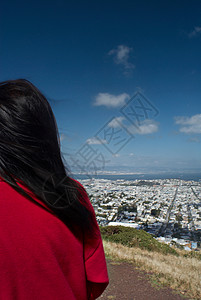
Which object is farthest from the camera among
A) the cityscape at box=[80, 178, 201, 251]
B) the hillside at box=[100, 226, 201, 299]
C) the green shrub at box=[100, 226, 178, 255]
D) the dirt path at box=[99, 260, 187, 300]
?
the cityscape at box=[80, 178, 201, 251]

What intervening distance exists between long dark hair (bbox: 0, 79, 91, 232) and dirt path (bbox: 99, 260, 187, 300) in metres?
3.94

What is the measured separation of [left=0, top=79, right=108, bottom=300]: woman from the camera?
602mm

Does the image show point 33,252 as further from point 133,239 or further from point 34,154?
point 133,239

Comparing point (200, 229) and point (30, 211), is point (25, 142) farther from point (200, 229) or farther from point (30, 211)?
point (200, 229)

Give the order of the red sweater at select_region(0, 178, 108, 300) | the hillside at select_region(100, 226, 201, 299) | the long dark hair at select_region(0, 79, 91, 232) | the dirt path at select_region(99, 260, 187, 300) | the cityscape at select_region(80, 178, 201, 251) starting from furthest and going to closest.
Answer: the cityscape at select_region(80, 178, 201, 251)
the hillside at select_region(100, 226, 201, 299)
the dirt path at select_region(99, 260, 187, 300)
the long dark hair at select_region(0, 79, 91, 232)
the red sweater at select_region(0, 178, 108, 300)

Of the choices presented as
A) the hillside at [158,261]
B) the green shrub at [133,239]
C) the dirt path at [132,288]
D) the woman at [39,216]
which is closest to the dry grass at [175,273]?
the hillside at [158,261]

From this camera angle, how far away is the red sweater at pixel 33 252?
23.1 inches

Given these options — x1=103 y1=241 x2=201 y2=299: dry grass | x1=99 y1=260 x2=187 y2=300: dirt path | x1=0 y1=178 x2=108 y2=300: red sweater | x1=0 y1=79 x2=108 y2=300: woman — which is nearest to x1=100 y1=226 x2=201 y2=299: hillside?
x1=103 y1=241 x2=201 y2=299: dry grass

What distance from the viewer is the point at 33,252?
622mm

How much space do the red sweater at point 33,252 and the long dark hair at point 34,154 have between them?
0.15 feet

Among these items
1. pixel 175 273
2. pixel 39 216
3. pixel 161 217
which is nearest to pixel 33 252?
pixel 39 216

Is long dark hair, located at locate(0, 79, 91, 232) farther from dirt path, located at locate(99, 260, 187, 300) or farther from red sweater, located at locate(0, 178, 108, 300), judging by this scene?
dirt path, located at locate(99, 260, 187, 300)

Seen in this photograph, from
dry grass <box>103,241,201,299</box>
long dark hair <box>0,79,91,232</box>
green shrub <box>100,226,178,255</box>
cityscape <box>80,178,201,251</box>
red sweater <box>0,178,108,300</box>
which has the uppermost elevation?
long dark hair <box>0,79,91,232</box>

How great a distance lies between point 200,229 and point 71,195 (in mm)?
16741
